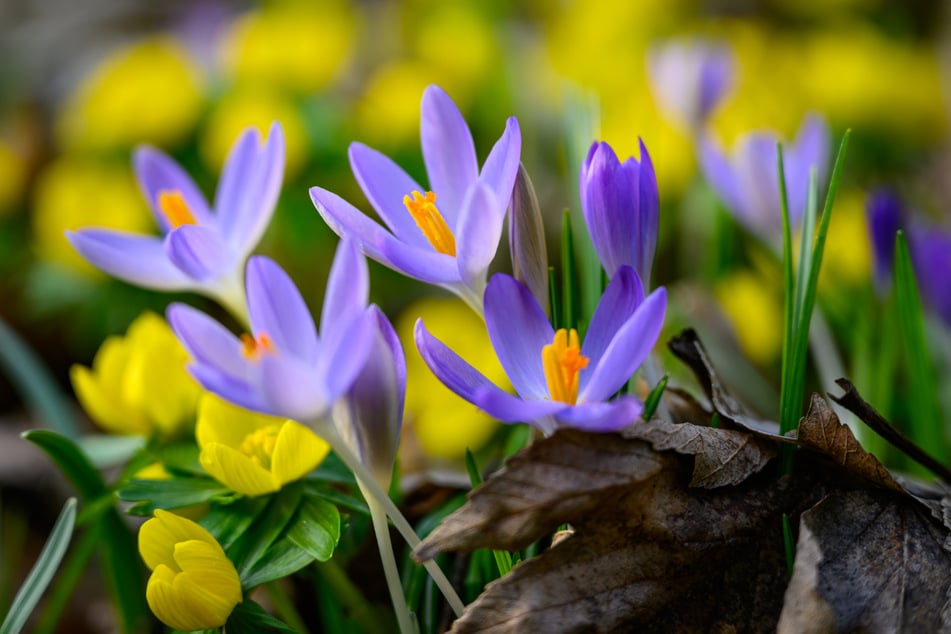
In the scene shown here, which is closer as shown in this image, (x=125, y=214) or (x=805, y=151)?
(x=805, y=151)

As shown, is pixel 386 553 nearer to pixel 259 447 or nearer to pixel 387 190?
pixel 259 447

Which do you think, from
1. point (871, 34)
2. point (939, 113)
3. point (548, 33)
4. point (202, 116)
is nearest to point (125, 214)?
point (202, 116)

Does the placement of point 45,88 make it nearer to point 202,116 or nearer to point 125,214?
point 202,116

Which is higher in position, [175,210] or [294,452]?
[175,210]

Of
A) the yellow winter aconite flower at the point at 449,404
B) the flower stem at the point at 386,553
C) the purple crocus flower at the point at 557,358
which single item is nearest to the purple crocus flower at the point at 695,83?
the yellow winter aconite flower at the point at 449,404

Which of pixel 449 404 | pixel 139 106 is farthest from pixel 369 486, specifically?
pixel 139 106

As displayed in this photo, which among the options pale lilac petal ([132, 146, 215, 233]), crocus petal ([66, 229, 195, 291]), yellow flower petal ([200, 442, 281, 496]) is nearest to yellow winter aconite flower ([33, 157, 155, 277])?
pale lilac petal ([132, 146, 215, 233])

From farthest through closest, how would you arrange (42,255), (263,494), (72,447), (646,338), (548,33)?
(548,33) < (42,255) < (72,447) < (263,494) < (646,338)
